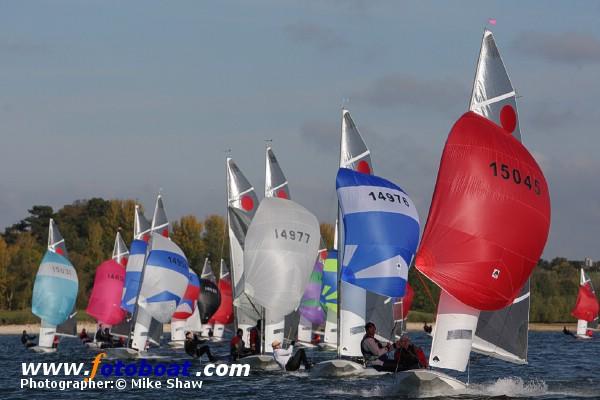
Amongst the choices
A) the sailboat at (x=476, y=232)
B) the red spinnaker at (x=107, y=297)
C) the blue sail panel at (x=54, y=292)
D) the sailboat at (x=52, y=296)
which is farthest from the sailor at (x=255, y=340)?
the blue sail panel at (x=54, y=292)

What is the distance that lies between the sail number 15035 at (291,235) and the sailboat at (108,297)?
23166mm

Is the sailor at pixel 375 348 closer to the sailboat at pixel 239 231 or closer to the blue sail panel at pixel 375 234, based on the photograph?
the blue sail panel at pixel 375 234

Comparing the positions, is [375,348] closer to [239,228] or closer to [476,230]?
[476,230]

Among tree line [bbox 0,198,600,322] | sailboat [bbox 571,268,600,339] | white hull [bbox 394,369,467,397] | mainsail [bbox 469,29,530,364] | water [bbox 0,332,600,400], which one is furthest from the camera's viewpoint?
tree line [bbox 0,198,600,322]

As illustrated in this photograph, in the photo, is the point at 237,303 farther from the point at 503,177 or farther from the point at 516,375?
the point at 503,177

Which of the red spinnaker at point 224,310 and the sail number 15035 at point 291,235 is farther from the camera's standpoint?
the red spinnaker at point 224,310

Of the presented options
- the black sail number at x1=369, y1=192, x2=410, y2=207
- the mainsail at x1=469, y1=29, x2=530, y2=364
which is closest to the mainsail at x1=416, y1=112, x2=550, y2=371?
the mainsail at x1=469, y1=29, x2=530, y2=364

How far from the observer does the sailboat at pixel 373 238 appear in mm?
40438

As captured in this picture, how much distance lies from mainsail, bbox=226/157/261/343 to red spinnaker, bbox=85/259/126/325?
15.4 meters

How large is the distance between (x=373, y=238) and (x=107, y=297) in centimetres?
3195

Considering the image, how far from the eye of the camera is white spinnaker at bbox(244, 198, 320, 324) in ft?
155

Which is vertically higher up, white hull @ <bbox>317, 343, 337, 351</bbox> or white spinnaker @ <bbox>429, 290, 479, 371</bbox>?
white spinnaker @ <bbox>429, 290, 479, 371</bbox>

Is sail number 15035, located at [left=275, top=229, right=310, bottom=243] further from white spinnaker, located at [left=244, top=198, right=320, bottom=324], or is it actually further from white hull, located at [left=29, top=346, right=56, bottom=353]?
white hull, located at [left=29, top=346, right=56, bottom=353]

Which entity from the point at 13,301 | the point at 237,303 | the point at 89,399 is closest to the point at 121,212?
the point at 13,301
